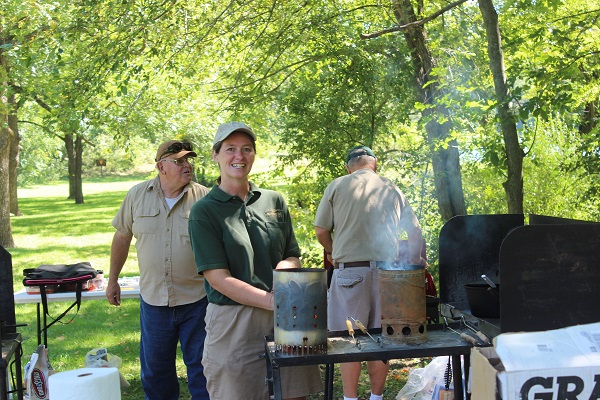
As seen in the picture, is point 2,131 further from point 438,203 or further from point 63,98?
point 438,203

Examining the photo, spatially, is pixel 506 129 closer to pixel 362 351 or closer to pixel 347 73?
pixel 347 73

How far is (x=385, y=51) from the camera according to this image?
311 inches

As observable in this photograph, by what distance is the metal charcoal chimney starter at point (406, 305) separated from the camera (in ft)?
9.12

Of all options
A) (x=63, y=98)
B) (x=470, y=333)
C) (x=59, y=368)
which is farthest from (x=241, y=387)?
(x=63, y=98)

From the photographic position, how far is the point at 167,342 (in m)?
4.20

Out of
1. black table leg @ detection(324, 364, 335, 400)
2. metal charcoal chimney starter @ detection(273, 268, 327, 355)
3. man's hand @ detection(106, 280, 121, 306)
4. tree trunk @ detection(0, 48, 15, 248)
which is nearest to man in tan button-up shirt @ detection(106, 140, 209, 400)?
man's hand @ detection(106, 280, 121, 306)

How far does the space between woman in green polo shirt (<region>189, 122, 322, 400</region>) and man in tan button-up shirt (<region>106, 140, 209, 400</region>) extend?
1.08 meters

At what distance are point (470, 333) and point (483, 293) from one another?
214 mm

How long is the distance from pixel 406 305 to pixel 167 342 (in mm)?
1946

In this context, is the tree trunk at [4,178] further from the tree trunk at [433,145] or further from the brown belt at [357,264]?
the brown belt at [357,264]

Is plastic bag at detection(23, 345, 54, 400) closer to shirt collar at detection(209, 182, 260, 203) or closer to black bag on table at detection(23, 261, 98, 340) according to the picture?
black bag on table at detection(23, 261, 98, 340)

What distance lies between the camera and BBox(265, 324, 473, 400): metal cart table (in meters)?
2.55

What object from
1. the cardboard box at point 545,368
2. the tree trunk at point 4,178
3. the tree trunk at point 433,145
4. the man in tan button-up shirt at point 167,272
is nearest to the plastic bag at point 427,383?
the man in tan button-up shirt at point 167,272

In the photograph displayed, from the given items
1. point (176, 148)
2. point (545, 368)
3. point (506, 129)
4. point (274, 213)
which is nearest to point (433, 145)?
point (506, 129)
